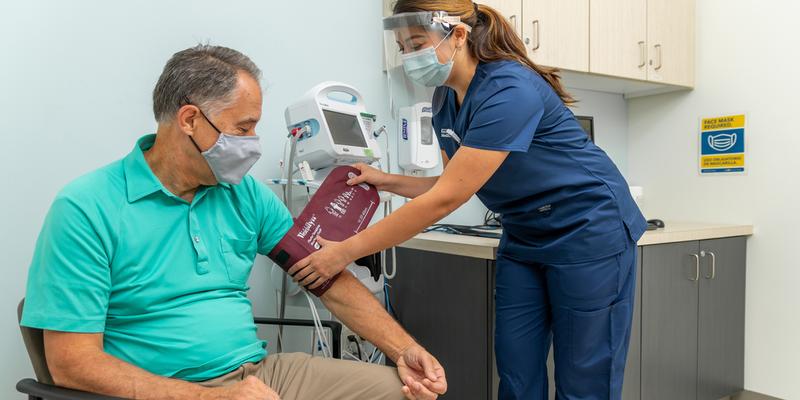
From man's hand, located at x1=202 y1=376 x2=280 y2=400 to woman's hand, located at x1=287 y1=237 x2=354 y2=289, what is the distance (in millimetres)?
339

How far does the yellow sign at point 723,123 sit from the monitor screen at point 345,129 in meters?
1.97

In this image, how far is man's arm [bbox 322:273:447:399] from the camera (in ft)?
3.84

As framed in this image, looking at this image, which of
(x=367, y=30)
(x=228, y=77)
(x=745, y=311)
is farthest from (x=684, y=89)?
(x=228, y=77)

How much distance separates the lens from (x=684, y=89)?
9.53 feet

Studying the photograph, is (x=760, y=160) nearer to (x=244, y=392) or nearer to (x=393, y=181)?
(x=393, y=181)

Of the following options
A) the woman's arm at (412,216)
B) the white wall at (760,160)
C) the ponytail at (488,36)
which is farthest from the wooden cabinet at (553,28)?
the woman's arm at (412,216)

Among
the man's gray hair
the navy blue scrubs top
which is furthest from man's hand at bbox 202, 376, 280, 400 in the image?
the navy blue scrubs top

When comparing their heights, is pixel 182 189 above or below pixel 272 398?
above

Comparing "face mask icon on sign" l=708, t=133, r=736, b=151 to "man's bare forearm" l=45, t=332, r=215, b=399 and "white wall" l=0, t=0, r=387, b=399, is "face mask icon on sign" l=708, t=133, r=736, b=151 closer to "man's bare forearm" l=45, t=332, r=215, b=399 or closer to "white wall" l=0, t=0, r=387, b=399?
"white wall" l=0, t=0, r=387, b=399

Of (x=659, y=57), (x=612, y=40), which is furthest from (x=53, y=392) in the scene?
(x=659, y=57)

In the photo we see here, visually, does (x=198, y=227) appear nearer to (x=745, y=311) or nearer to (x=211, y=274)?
(x=211, y=274)

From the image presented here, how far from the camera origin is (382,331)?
51.6 inches

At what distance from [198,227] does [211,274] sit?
10 centimetres

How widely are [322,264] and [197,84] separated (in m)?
0.48
